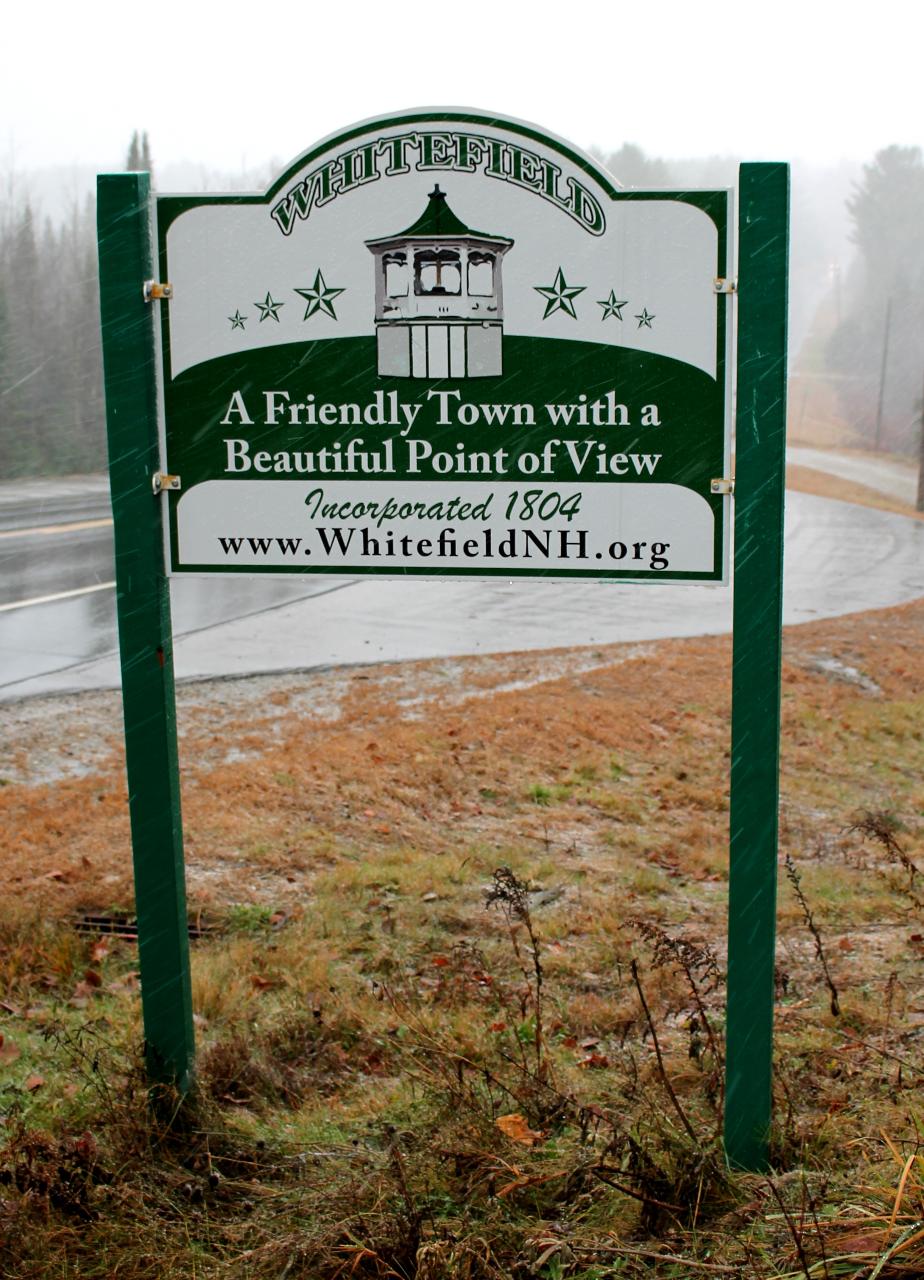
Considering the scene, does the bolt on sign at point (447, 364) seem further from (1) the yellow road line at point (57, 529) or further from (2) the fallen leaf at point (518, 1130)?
(1) the yellow road line at point (57, 529)

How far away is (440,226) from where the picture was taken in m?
2.93

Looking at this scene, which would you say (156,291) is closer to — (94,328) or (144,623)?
(144,623)

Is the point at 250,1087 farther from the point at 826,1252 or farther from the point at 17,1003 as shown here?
the point at 826,1252

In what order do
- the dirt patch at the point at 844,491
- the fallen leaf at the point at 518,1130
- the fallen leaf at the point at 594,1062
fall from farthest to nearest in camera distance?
1. the dirt patch at the point at 844,491
2. the fallen leaf at the point at 594,1062
3. the fallen leaf at the point at 518,1130

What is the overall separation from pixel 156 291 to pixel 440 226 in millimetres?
721

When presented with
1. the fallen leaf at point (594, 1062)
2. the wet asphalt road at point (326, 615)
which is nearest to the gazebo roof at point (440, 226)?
the fallen leaf at point (594, 1062)

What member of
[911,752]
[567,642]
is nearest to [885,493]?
[567,642]

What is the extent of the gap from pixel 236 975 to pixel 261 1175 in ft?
4.38

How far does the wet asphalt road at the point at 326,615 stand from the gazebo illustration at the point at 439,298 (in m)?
4.74

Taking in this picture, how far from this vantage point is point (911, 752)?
27.8ft

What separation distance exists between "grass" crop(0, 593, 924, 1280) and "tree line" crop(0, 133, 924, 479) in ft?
7.28

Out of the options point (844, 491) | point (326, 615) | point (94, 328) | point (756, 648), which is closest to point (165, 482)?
point (756, 648)

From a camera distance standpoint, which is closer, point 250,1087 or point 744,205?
point 744,205

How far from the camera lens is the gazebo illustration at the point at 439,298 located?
2.93 m
